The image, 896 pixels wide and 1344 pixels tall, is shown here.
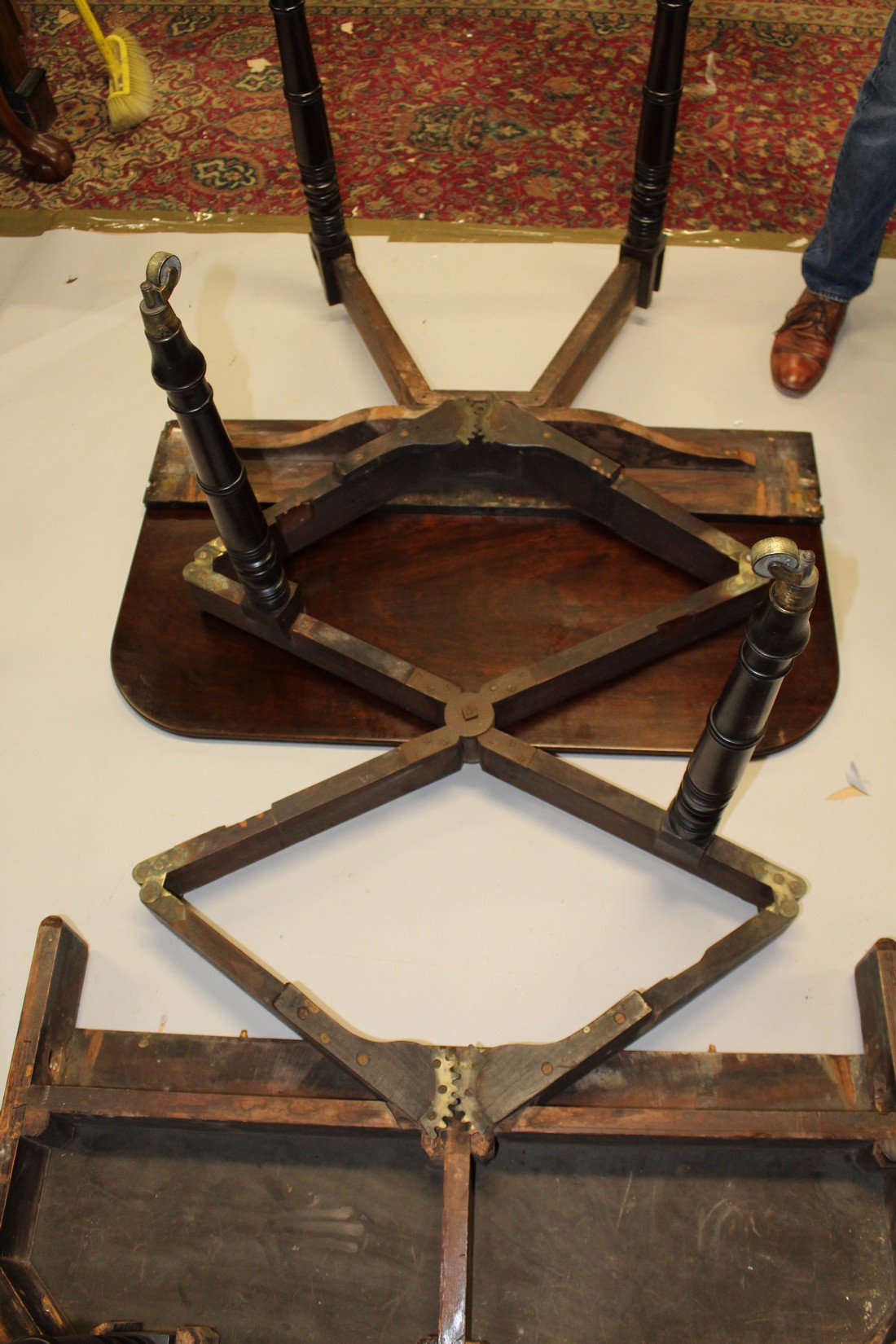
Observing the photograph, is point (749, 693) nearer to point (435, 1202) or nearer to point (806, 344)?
point (435, 1202)

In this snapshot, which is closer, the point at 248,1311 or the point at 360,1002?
the point at 248,1311

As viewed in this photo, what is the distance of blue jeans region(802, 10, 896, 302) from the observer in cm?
199

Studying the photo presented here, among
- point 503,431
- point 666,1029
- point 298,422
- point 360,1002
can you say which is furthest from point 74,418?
point 666,1029

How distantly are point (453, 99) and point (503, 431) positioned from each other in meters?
1.58

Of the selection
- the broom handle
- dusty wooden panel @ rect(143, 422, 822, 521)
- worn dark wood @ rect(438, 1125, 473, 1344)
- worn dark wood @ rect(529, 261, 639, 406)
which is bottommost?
worn dark wood @ rect(438, 1125, 473, 1344)

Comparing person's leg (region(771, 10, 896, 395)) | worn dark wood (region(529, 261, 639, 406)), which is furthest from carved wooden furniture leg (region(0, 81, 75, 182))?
person's leg (region(771, 10, 896, 395))

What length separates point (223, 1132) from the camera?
60.4 inches

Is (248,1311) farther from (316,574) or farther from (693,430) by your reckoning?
(693,430)

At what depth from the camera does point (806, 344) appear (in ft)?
7.52

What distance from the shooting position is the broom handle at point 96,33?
3039mm

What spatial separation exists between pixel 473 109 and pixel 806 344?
130cm

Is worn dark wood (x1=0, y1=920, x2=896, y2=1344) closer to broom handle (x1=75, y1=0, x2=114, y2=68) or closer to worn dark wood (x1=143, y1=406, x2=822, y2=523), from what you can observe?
worn dark wood (x1=143, y1=406, x2=822, y2=523)

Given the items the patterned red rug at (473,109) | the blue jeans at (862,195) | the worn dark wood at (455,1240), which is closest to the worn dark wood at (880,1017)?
the worn dark wood at (455,1240)

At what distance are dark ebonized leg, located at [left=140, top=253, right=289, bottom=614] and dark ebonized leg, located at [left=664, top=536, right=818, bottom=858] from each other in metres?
0.73
